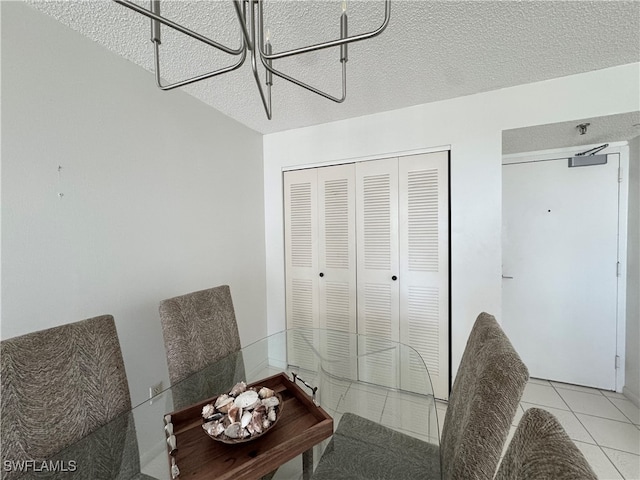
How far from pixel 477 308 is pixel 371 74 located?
1819mm

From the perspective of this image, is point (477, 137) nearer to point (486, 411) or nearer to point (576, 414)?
point (486, 411)

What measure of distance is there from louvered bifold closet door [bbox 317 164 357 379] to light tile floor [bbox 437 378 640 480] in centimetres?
108

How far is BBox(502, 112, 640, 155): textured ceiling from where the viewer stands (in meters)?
1.79

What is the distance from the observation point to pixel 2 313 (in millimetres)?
1094

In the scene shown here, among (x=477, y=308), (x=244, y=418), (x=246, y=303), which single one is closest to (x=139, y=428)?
(x=244, y=418)

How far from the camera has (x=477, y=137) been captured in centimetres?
198

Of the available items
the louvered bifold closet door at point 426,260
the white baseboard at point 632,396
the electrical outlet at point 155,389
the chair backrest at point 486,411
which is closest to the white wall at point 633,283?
the white baseboard at point 632,396

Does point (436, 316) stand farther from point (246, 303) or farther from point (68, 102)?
point (68, 102)

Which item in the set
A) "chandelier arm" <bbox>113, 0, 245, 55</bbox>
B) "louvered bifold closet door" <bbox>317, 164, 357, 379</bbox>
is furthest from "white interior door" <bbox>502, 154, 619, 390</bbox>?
"chandelier arm" <bbox>113, 0, 245, 55</bbox>

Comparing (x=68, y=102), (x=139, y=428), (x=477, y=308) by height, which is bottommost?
(x=139, y=428)

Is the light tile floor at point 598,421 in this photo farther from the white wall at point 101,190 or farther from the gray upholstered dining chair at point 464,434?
the white wall at point 101,190

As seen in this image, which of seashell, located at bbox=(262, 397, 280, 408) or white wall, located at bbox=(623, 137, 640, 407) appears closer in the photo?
seashell, located at bbox=(262, 397, 280, 408)

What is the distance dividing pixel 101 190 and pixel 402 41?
1800 millimetres

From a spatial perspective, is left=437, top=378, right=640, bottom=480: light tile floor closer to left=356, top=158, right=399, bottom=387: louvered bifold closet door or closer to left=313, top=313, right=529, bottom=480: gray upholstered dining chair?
left=356, top=158, right=399, bottom=387: louvered bifold closet door
